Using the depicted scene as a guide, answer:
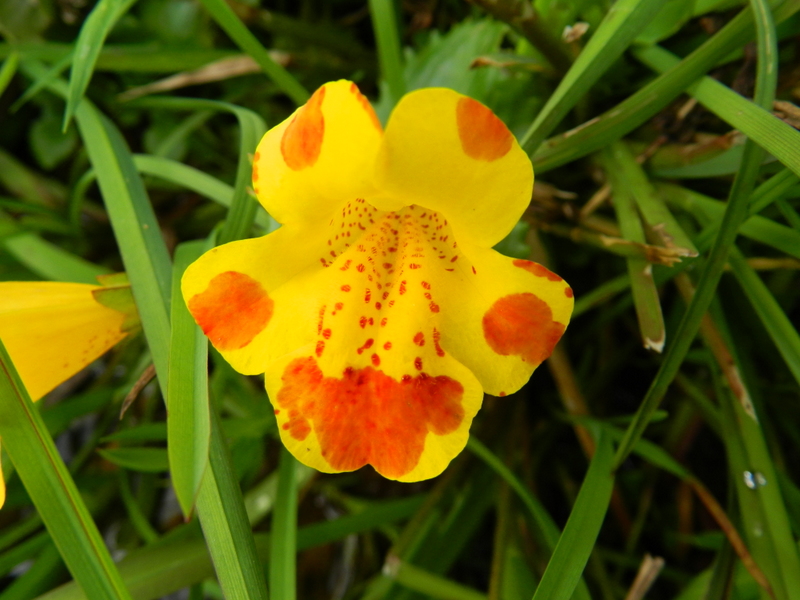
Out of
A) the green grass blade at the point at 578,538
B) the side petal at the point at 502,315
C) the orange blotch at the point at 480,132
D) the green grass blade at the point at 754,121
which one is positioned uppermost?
the green grass blade at the point at 754,121

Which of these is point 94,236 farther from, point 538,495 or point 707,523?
point 707,523

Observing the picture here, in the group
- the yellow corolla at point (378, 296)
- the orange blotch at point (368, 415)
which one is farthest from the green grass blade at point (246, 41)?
the orange blotch at point (368, 415)

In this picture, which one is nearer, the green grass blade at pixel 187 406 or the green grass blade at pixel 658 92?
the green grass blade at pixel 187 406

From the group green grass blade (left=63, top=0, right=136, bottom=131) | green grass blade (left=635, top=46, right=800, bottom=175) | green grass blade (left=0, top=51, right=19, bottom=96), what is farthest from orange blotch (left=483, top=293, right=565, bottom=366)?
green grass blade (left=0, top=51, right=19, bottom=96)

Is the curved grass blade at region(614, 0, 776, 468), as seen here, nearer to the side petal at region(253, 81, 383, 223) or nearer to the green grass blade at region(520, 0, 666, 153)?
the green grass blade at region(520, 0, 666, 153)

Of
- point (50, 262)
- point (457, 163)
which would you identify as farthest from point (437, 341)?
point (50, 262)

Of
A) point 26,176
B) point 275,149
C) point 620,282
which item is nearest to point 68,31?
point 26,176

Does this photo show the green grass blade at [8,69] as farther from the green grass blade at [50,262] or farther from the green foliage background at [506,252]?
the green grass blade at [50,262]
